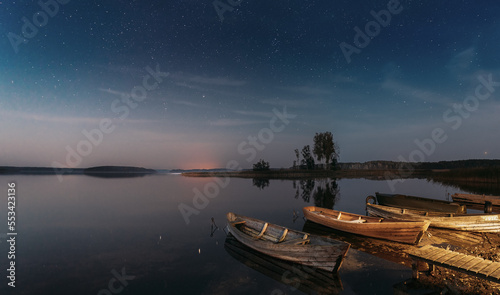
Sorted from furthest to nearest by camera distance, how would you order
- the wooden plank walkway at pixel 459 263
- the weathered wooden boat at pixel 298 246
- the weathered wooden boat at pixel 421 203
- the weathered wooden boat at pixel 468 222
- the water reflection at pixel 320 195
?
the water reflection at pixel 320 195, the weathered wooden boat at pixel 421 203, the weathered wooden boat at pixel 468 222, the weathered wooden boat at pixel 298 246, the wooden plank walkway at pixel 459 263

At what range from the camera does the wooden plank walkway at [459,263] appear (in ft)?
25.3

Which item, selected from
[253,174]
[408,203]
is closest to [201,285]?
[408,203]

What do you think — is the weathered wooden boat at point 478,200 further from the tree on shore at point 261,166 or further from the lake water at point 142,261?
the tree on shore at point 261,166

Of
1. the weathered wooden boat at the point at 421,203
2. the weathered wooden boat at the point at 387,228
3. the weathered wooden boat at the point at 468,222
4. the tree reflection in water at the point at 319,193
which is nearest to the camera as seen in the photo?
the weathered wooden boat at the point at 387,228

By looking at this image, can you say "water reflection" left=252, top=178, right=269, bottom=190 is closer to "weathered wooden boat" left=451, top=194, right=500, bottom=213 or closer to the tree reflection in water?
the tree reflection in water

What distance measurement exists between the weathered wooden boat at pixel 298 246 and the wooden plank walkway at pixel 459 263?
259cm

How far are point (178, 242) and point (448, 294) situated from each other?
14.4 meters

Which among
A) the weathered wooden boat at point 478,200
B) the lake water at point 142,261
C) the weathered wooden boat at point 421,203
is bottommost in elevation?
the lake water at point 142,261

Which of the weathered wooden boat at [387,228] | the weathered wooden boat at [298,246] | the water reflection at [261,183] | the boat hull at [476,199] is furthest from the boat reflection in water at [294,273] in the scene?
the water reflection at [261,183]

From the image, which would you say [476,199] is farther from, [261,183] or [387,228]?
[261,183]

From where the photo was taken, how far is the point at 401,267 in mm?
11234

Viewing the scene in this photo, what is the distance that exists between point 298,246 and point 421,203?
675 inches

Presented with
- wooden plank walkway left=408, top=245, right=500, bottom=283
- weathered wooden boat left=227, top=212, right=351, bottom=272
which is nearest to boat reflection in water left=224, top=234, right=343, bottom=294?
weathered wooden boat left=227, top=212, right=351, bottom=272

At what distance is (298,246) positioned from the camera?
11.3 m
